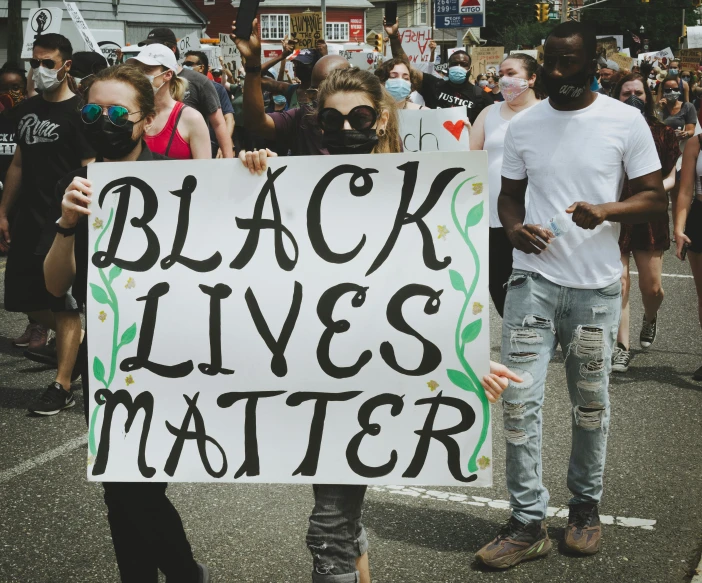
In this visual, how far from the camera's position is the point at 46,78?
20.2ft

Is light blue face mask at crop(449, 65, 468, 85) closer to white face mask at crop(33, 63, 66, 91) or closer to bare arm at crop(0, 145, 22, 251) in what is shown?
white face mask at crop(33, 63, 66, 91)

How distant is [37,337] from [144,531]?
4.63 metres

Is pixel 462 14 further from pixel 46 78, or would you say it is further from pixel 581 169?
pixel 581 169

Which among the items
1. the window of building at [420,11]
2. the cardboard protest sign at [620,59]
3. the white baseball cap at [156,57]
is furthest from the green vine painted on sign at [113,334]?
the window of building at [420,11]

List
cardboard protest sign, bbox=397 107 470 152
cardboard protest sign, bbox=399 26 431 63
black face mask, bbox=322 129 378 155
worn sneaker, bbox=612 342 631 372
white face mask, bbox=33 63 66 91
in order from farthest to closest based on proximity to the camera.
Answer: cardboard protest sign, bbox=399 26 431 63 < cardboard protest sign, bbox=397 107 470 152 < worn sneaker, bbox=612 342 631 372 < white face mask, bbox=33 63 66 91 < black face mask, bbox=322 129 378 155

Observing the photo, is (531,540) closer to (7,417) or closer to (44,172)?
(7,417)

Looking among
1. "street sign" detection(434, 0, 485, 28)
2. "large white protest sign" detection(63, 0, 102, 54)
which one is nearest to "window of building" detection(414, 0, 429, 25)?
"street sign" detection(434, 0, 485, 28)

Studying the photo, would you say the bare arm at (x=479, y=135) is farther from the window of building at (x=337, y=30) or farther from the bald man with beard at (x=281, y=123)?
the window of building at (x=337, y=30)

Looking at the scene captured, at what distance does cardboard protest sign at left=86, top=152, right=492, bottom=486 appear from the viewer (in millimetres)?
2795

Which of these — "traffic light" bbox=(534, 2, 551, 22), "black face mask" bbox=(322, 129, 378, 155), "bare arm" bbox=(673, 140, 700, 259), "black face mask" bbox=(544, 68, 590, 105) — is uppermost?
"traffic light" bbox=(534, 2, 551, 22)

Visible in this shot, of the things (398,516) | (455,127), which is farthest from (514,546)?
(455,127)

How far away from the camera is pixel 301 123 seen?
459 cm

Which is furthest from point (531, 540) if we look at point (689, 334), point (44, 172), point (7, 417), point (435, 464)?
point (689, 334)

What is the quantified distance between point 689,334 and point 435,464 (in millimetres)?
5590
